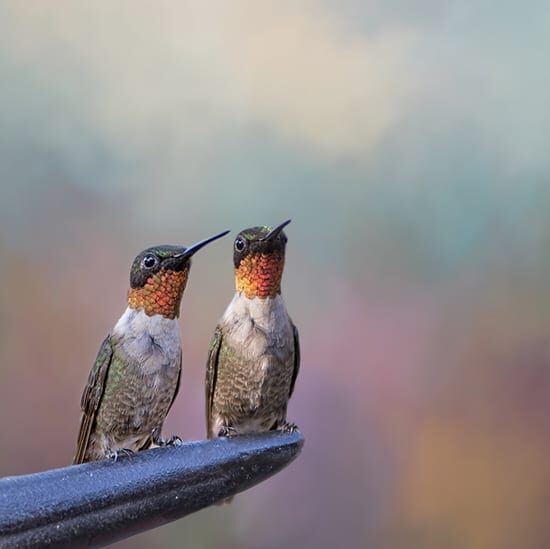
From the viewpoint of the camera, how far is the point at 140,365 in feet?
3.07

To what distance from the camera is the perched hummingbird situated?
1.04m

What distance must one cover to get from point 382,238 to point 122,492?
1841mm

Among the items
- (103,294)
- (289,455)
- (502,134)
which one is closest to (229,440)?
(289,455)

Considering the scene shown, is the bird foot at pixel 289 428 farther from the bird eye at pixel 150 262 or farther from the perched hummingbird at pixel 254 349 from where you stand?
the bird eye at pixel 150 262

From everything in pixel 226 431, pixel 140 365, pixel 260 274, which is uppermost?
pixel 260 274

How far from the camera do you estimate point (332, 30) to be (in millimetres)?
2244

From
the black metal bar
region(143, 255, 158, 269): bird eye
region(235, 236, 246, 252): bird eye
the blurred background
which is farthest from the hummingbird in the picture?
the blurred background

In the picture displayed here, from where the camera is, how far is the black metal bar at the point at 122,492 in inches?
16.9

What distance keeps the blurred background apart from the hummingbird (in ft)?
3.97

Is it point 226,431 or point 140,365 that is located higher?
point 140,365

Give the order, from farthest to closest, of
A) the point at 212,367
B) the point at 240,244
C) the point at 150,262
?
the point at 212,367, the point at 240,244, the point at 150,262

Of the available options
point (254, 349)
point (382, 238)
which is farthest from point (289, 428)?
point (382, 238)

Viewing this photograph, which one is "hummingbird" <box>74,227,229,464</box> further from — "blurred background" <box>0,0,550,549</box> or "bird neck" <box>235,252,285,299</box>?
"blurred background" <box>0,0,550,549</box>

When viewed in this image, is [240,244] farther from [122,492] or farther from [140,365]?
[122,492]
